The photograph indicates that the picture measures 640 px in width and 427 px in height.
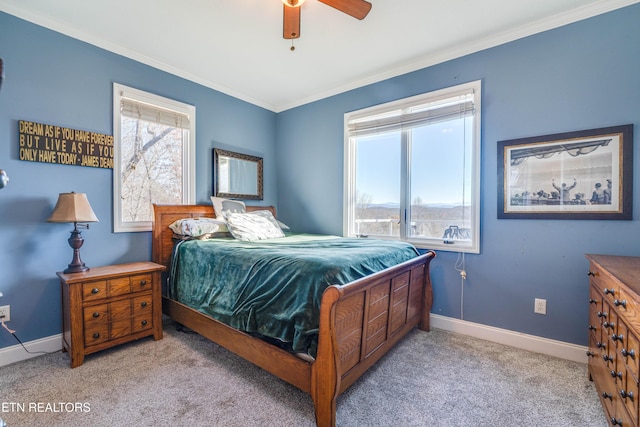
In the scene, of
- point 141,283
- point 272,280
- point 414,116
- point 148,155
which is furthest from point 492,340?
point 148,155

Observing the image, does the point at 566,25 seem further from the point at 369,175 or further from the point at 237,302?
the point at 237,302

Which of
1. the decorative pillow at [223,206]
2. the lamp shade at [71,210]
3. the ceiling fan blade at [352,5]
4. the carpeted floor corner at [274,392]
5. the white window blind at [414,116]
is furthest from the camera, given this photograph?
the decorative pillow at [223,206]

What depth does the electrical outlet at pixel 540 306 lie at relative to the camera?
7.50ft

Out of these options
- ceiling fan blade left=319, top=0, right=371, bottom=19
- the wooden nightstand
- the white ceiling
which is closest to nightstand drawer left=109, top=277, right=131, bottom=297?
the wooden nightstand

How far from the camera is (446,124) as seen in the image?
9.06 ft

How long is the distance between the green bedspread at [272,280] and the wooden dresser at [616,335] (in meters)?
1.15

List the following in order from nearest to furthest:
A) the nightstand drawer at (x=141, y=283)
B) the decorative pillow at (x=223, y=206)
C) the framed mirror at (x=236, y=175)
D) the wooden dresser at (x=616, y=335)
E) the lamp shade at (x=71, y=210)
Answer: the wooden dresser at (x=616, y=335) → the lamp shade at (x=71, y=210) → the nightstand drawer at (x=141, y=283) → the decorative pillow at (x=223, y=206) → the framed mirror at (x=236, y=175)

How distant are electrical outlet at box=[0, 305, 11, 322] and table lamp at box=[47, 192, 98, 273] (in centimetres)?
43

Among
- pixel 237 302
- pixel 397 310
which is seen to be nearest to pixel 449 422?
pixel 397 310

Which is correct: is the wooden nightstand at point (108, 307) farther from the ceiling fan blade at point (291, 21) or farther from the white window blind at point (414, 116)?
the white window blind at point (414, 116)

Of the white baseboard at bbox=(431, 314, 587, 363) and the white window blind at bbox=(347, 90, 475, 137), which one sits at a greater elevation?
the white window blind at bbox=(347, 90, 475, 137)

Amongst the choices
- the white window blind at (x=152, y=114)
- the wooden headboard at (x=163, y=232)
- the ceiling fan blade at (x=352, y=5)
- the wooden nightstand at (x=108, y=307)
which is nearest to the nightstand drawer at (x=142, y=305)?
the wooden nightstand at (x=108, y=307)

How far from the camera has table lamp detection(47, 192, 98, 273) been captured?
2.12m

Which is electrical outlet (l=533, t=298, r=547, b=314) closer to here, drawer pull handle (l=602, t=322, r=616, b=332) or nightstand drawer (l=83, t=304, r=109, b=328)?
drawer pull handle (l=602, t=322, r=616, b=332)
